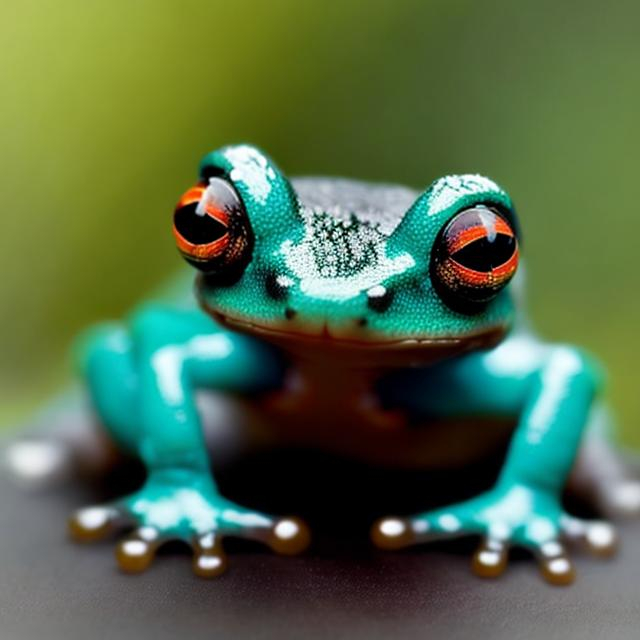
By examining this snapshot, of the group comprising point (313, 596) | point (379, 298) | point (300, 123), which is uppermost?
point (300, 123)

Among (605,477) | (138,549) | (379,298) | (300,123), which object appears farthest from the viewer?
(300,123)

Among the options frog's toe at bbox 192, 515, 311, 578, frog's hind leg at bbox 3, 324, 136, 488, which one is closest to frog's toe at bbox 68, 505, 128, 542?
frog's toe at bbox 192, 515, 311, 578

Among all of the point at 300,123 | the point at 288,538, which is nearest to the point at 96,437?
the point at 288,538

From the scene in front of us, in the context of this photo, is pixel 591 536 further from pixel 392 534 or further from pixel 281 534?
pixel 281 534

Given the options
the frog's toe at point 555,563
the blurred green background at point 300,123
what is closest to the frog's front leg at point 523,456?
the frog's toe at point 555,563

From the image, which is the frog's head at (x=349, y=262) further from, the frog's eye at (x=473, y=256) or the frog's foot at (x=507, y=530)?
the frog's foot at (x=507, y=530)
